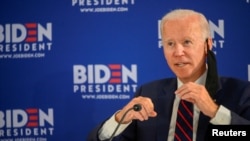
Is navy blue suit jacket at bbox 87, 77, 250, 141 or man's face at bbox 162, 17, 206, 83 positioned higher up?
man's face at bbox 162, 17, 206, 83

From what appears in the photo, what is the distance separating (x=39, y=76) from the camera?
253 cm

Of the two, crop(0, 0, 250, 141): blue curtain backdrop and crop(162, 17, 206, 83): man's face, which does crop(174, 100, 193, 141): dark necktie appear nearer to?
crop(162, 17, 206, 83): man's face

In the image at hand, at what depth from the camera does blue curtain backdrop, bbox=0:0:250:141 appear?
2426 mm

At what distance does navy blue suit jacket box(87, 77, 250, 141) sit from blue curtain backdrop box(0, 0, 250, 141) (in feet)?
1.68

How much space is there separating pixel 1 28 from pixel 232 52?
1.45 metres

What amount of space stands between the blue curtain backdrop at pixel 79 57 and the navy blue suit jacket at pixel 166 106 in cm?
51

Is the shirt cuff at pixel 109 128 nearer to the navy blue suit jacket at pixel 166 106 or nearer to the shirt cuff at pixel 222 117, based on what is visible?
the navy blue suit jacket at pixel 166 106

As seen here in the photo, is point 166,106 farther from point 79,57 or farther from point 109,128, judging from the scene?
point 79,57

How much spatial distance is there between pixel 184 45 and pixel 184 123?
354 millimetres

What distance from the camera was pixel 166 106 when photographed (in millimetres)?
1876

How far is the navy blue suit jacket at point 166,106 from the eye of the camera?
176 cm

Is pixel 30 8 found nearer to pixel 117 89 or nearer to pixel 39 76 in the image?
pixel 39 76

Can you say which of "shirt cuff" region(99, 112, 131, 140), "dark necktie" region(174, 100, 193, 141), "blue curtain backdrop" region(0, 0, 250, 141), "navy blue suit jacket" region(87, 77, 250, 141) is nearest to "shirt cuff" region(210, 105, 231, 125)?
"navy blue suit jacket" region(87, 77, 250, 141)

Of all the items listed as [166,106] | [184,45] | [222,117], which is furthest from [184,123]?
[184,45]
